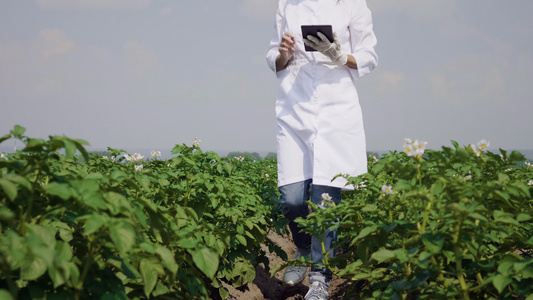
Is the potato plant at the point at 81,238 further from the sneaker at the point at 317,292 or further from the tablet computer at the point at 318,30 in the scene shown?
the tablet computer at the point at 318,30

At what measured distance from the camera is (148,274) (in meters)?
1.93

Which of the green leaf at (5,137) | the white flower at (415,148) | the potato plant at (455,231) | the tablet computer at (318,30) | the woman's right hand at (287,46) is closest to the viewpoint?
the green leaf at (5,137)

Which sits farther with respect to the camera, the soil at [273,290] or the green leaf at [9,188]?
the soil at [273,290]

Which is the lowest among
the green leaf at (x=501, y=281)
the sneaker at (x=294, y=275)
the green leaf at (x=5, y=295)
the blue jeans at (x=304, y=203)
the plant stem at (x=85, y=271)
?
the sneaker at (x=294, y=275)

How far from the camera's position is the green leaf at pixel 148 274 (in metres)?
1.91

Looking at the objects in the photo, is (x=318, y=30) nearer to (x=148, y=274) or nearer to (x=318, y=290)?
(x=318, y=290)

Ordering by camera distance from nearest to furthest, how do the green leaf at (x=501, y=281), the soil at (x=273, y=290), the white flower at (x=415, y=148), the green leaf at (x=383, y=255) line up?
the green leaf at (x=501, y=281)
the green leaf at (x=383, y=255)
the white flower at (x=415, y=148)
the soil at (x=273, y=290)

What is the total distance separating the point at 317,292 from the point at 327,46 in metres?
1.79

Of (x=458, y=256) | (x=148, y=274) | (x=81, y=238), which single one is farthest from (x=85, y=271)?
(x=458, y=256)

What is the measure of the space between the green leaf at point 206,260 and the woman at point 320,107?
2101 mm

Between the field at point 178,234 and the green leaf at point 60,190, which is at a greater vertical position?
the green leaf at point 60,190

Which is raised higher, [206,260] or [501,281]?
[206,260]

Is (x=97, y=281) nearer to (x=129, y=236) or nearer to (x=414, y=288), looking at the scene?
(x=129, y=236)

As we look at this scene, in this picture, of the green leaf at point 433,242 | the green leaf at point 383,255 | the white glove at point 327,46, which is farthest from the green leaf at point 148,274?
the white glove at point 327,46
